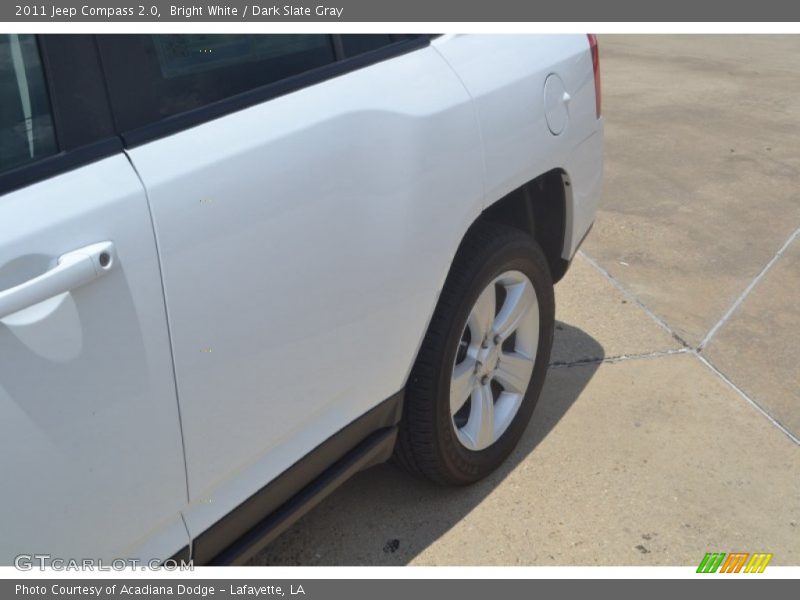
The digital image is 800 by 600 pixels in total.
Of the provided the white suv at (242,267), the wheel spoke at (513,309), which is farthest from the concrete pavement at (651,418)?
the wheel spoke at (513,309)

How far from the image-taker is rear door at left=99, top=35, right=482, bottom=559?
188cm

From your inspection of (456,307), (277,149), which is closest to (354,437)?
(456,307)

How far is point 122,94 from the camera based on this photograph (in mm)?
1828

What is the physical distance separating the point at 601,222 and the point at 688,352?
1509 mm

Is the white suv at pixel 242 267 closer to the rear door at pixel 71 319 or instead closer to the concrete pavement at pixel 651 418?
the rear door at pixel 71 319

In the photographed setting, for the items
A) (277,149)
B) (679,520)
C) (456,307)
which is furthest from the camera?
(679,520)

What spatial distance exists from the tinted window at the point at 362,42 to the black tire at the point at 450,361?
0.65 meters

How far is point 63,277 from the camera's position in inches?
64.7

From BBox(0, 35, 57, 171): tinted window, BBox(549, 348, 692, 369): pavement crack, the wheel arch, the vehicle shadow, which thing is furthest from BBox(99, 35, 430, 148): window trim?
BBox(549, 348, 692, 369): pavement crack

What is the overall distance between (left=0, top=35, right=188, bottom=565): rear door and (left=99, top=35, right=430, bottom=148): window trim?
0.25 feet

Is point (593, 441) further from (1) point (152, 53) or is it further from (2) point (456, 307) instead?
(1) point (152, 53)

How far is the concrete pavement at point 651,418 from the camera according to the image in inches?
118

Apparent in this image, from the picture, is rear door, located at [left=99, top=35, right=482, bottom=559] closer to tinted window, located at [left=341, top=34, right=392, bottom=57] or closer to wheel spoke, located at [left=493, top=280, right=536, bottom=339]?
tinted window, located at [left=341, top=34, right=392, bottom=57]

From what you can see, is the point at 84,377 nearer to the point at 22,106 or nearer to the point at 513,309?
the point at 22,106
